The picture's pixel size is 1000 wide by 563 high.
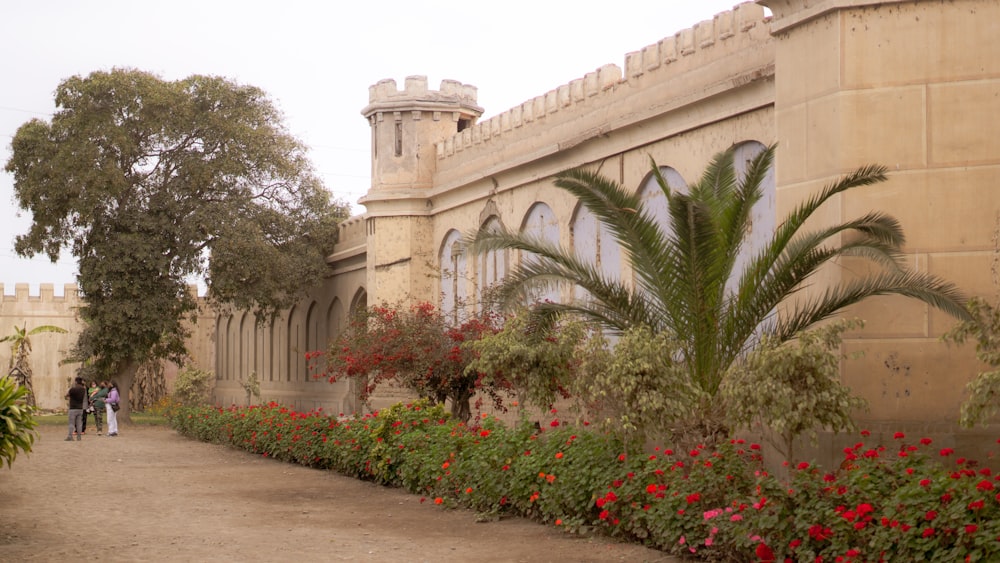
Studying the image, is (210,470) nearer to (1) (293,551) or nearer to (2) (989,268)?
(1) (293,551)

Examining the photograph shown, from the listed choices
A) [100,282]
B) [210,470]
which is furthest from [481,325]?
[100,282]

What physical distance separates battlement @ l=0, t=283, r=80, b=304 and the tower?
72.5 ft

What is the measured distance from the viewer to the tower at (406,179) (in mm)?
27938

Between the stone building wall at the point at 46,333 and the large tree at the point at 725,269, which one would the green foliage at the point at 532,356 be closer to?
the large tree at the point at 725,269

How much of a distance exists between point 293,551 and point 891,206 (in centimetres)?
676

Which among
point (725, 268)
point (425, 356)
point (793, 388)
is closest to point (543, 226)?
point (425, 356)

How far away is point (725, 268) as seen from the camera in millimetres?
12062

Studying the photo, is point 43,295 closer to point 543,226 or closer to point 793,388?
point 543,226

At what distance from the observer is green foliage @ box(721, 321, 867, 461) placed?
32.6 feet

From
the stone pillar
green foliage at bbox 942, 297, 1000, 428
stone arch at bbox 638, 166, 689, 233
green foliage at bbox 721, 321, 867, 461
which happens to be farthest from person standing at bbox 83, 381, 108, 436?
green foliage at bbox 942, 297, 1000, 428

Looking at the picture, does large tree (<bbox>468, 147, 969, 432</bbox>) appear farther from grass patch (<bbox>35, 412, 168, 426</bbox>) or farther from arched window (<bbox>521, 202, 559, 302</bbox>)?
grass patch (<bbox>35, 412, 168, 426</bbox>)

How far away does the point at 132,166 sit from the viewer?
33.9m

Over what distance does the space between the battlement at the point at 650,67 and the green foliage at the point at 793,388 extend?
7.31 meters

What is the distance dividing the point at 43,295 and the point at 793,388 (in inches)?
1629
